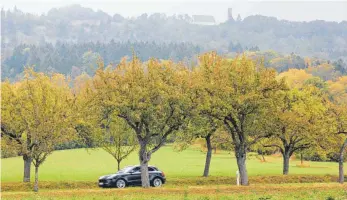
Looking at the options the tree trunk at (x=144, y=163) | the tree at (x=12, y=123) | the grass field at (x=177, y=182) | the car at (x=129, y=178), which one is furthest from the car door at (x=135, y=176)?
the tree at (x=12, y=123)

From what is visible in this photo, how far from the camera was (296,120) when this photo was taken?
5250 centimetres

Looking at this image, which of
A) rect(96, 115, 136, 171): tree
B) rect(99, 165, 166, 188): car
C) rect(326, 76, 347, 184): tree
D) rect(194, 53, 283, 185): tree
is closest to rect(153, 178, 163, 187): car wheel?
rect(99, 165, 166, 188): car

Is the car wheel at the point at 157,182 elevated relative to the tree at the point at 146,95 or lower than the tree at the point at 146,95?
lower

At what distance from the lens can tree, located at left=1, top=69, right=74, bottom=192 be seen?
42750 millimetres

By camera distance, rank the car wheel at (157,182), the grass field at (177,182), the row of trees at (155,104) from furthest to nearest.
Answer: the car wheel at (157,182)
the row of trees at (155,104)
the grass field at (177,182)

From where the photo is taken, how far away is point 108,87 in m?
41.6

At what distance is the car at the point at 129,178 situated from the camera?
4628 centimetres

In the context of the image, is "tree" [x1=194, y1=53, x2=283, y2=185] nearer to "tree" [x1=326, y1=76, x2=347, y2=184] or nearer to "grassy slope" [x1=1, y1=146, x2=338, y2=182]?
"tree" [x1=326, y1=76, x2=347, y2=184]

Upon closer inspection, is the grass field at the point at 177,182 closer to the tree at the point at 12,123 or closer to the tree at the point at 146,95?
the tree at the point at 12,123

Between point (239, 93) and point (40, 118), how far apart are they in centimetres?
1689

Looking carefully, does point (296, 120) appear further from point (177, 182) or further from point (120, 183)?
point (120, 183)

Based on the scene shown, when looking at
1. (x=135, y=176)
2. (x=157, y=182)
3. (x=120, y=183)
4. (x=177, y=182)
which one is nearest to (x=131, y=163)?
(x=177, y=182)

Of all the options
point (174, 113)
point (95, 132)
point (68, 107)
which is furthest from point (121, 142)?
point (174, 113)

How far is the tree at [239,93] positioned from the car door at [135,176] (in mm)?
8997
